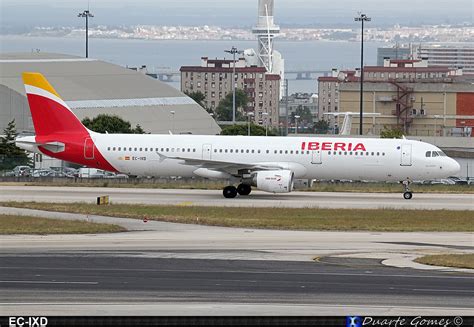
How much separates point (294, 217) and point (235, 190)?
10627 millimetres

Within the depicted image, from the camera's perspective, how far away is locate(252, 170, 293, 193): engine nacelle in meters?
54.7

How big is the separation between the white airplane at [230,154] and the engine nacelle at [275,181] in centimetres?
58

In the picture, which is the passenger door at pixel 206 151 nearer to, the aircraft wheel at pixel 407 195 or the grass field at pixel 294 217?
the grass field at pixel 294 217

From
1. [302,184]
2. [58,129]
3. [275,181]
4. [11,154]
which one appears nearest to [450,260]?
[275,181]

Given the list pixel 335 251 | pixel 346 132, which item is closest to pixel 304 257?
pixel 335 251

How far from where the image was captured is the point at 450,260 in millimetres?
33250

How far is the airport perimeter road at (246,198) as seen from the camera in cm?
5284

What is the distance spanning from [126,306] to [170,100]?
114 metres

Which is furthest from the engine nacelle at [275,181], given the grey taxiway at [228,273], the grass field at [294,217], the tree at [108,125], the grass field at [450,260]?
the tree at [108,125]

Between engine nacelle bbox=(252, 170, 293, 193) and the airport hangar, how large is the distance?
2347 inches

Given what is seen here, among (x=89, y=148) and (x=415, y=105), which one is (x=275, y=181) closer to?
(x=89, y=148)

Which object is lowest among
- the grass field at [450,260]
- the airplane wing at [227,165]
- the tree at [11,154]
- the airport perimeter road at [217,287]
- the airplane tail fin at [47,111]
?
the grass field at [450,260]

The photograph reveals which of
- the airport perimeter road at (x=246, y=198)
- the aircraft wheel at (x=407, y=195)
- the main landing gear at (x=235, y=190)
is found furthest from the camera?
the aircraft wheel at (x=407, y=195)

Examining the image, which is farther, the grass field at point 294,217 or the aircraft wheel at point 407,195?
the aircraft wheel at point 407,195
